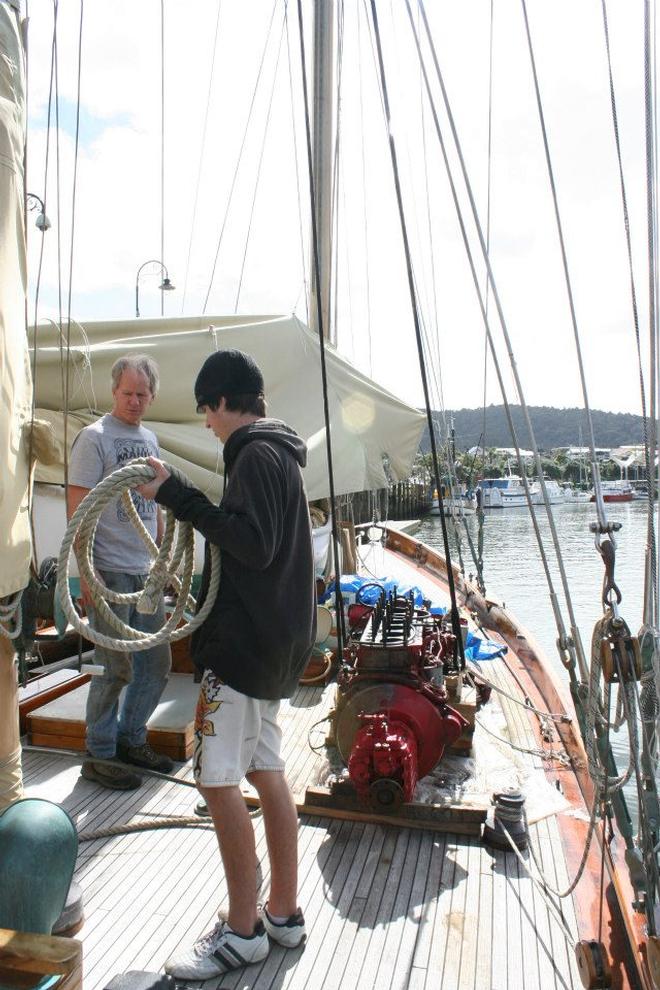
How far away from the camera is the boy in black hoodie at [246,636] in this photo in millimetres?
1780

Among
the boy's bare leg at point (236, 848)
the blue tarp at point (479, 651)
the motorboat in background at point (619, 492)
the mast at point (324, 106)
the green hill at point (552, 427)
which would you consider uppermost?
the green hill at point (552, 427)

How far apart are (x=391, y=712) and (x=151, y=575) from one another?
3.96 ft

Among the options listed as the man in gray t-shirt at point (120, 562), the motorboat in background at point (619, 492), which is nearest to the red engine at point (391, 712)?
the man in gray t-shirt at point (120, 562)

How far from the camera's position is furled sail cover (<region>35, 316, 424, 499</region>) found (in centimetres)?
369

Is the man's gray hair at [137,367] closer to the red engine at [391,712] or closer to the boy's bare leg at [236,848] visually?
the red engine at [391,712]

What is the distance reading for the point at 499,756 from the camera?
10.7 feet

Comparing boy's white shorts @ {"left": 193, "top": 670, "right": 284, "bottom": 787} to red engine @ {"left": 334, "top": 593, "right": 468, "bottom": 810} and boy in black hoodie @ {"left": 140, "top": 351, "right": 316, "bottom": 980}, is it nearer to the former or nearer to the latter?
boy in black hoodie @ {"left": 140, "top": 351, "right": 316, "bottom": 980}

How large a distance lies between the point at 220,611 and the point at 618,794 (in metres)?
1.14

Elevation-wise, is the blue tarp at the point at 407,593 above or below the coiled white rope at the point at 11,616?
below

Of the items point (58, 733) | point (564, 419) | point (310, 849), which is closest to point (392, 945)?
point (310, 849)

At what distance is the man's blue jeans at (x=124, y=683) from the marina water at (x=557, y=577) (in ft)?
11.8

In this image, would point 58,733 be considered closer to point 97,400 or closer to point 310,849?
point 310,849

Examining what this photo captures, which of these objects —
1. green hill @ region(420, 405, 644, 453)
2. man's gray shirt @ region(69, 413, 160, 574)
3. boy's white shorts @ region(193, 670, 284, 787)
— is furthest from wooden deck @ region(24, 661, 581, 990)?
green hill @ region(420, 405, 644, 453)

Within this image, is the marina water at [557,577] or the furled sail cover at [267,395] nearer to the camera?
the furled sail cover at [267,395]
